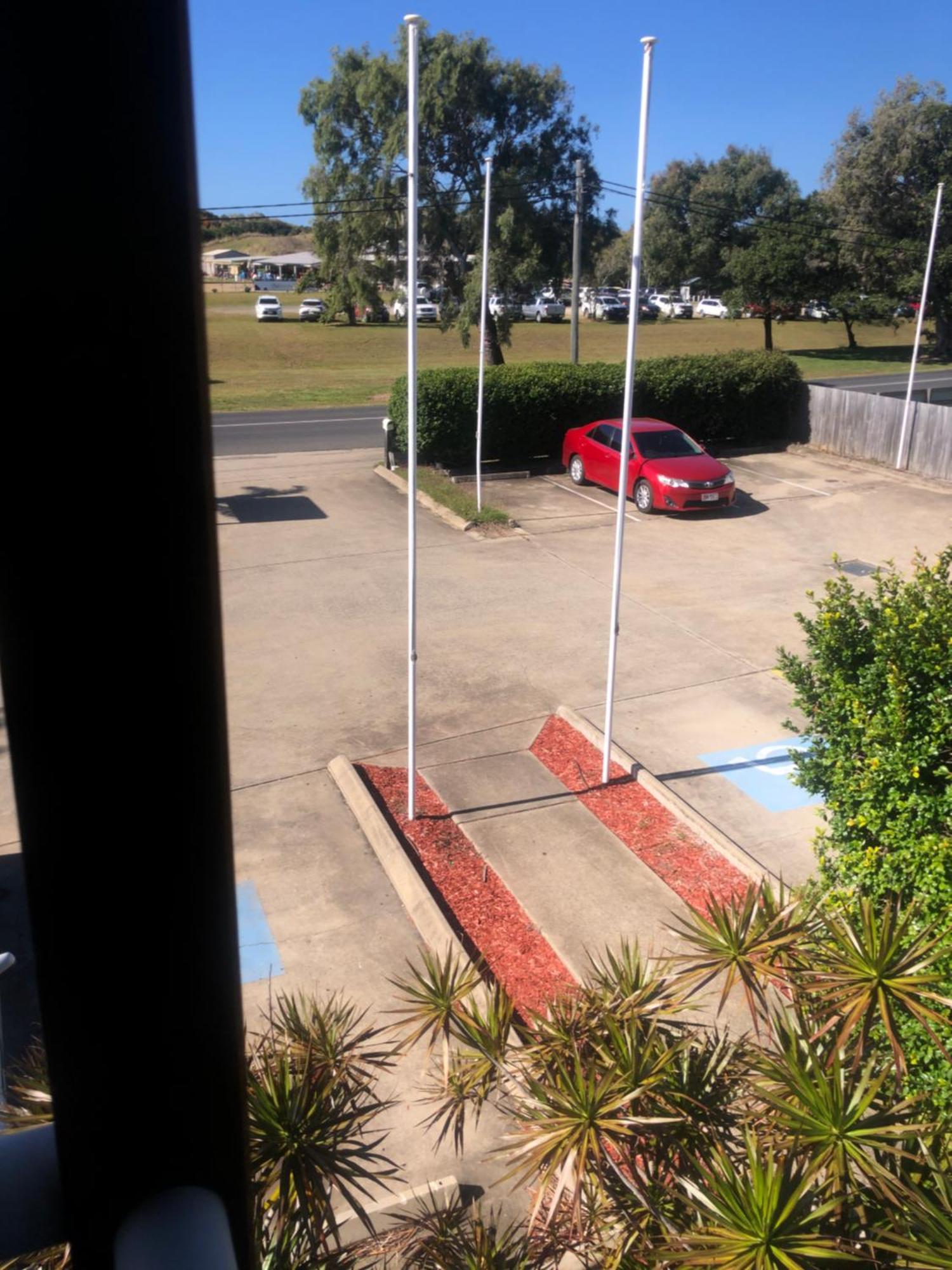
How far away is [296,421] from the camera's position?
3019 cm

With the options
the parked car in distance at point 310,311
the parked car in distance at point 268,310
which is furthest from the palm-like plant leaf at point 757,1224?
the parked car in distance at point 310,311

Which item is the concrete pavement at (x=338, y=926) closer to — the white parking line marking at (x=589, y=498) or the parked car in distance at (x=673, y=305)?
the white parking line marking at (x=589, y=498)

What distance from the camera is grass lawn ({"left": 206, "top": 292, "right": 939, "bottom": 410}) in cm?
3712

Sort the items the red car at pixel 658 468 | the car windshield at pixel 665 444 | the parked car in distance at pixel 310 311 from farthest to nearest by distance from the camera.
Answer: the parked car in distance at pixel 310 311 → the car windshield at pixel 665 444 → the red car at pixel 658 468

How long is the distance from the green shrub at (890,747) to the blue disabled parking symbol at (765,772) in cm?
248

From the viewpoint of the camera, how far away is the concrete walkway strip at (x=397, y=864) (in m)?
7.08

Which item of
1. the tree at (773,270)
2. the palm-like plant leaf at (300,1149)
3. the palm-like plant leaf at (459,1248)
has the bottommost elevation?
the palm-like plant leaf at (459,1248)

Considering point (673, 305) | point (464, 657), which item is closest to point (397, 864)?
point (464, 657)

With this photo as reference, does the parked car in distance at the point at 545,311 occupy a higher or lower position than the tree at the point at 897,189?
lower

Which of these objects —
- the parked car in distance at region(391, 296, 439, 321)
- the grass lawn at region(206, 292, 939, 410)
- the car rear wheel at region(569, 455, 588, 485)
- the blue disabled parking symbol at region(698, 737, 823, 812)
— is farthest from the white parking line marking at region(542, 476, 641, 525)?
→ the parked car in distance at region(391, 296, 439, 321)

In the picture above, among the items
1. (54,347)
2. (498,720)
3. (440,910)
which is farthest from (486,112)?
(54,347)

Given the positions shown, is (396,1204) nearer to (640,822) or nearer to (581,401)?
(640,822)

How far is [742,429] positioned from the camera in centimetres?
2534

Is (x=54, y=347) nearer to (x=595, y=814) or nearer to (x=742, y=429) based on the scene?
(x=595, y=814)
